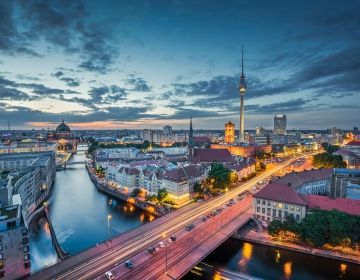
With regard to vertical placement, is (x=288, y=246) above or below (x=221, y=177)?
below

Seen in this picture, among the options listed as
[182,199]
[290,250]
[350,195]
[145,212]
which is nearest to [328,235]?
[290,250]

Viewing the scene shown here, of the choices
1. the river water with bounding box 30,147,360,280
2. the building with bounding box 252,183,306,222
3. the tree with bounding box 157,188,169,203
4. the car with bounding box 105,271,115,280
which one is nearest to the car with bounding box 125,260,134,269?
the car with bounding box 105,271,115,280

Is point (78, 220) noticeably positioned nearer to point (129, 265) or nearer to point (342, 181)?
point (129, 265)

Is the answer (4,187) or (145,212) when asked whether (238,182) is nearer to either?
(145,212)

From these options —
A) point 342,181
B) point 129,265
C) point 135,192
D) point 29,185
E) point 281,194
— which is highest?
point 342,181

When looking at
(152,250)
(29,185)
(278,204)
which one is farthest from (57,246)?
(278,204)
